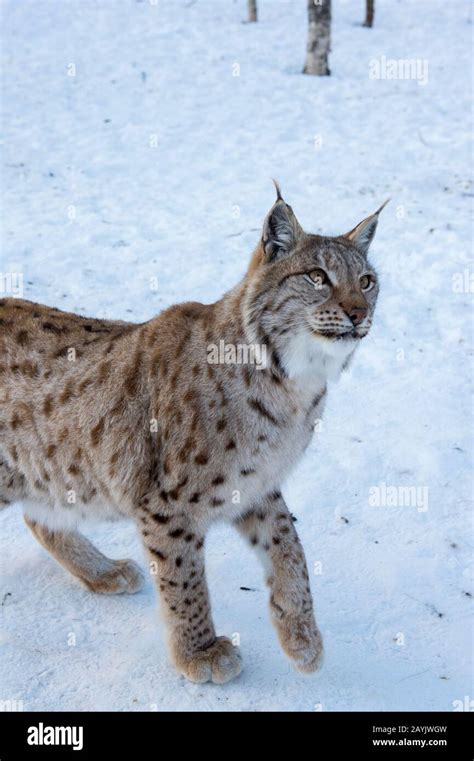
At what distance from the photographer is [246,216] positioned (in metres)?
8.88

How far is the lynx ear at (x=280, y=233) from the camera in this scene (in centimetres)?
379

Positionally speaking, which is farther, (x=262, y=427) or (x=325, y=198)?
(x=325, y=198)

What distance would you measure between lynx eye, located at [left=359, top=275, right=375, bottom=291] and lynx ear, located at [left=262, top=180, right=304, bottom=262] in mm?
331

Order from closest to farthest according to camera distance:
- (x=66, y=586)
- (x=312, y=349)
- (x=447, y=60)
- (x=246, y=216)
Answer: (x=312, y=349) < (x=66, y=586) < (x=246, y=216) < (x=447, y=60)

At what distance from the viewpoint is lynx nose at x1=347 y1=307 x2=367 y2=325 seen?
3.64m

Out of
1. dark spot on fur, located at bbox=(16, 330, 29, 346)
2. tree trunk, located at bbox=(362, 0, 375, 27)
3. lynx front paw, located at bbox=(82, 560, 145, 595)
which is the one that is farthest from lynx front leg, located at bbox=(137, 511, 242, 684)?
tree trunk, located at bbox=(362, 0, 375, 27)

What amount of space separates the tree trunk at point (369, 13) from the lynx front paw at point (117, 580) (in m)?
13.2

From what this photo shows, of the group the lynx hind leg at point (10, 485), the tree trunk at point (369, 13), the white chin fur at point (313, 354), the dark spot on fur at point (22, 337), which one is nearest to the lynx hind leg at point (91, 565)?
the lynx hind leg at point (10, 485)

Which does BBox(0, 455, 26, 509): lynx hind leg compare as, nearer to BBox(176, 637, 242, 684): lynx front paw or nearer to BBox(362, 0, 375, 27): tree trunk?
BBox(176, 637, 242, 684): lynx front paw

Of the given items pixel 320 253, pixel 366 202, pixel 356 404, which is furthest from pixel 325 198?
pixel 320 253

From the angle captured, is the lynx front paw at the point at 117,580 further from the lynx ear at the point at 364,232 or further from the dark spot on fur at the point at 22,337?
the lynx ear at the point at 364,232

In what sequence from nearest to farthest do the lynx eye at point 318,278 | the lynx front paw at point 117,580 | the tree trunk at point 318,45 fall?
the lynx eye at point 318,278, the lynx front paw at point 117,580, the tree trunk at point 318,45
